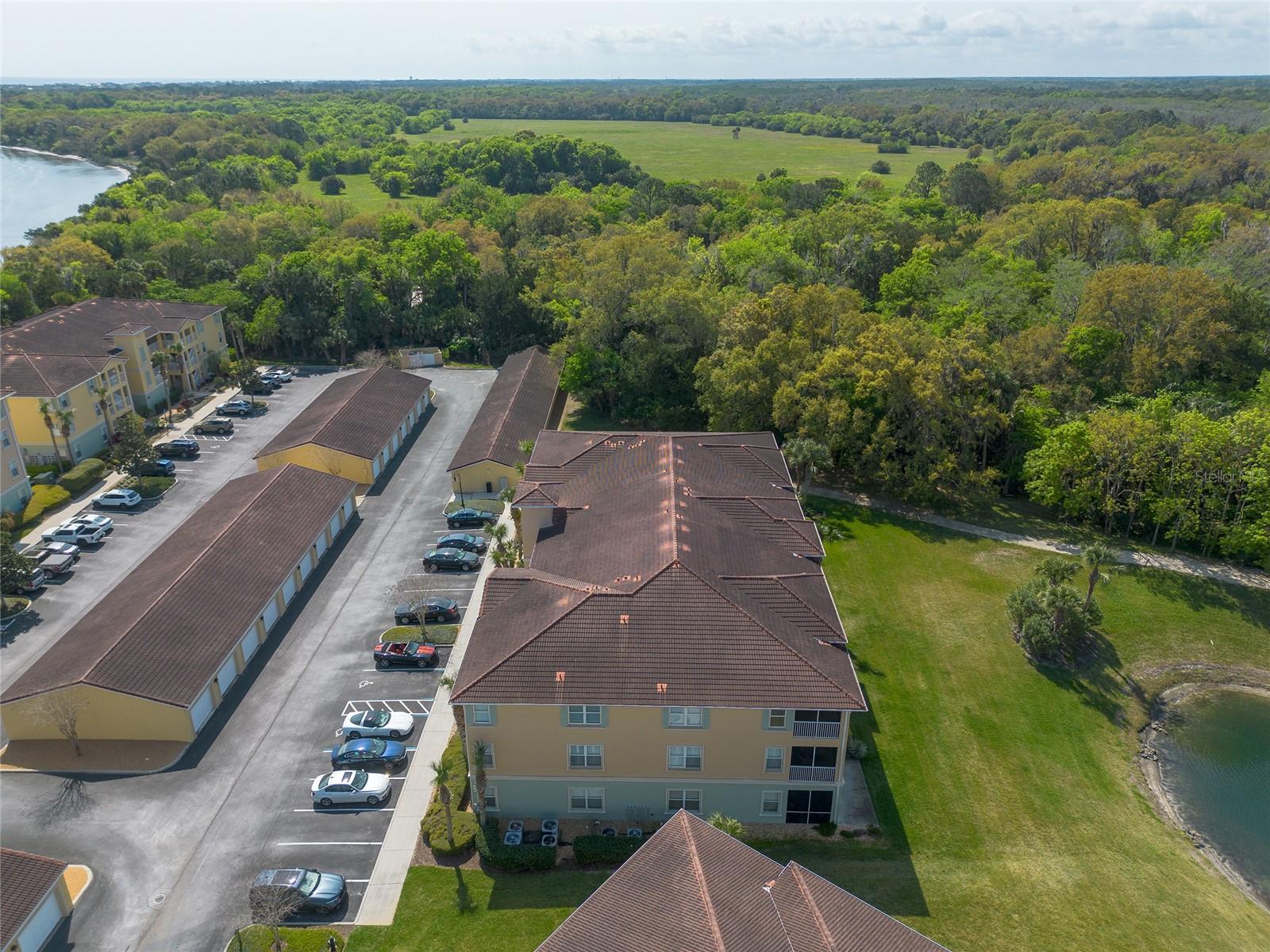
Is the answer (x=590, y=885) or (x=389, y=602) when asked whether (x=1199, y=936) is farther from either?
(x=389, y=602)

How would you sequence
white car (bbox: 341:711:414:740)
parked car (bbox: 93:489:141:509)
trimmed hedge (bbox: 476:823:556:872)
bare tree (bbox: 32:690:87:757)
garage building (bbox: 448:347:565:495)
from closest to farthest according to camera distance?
trimmed hedge (bbox: 476:823:556:872), bare tree (bbox: 32:690:87:757), white car (bbox: 341:711:414:740), parked car (bbox: 93:489:141:509), garage building (bbox: 448:347:565:495)

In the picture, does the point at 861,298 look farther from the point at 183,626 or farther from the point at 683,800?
the point at 183,626

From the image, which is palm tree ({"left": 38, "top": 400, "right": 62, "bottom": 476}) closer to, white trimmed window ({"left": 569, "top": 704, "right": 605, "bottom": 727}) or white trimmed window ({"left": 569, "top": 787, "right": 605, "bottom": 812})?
white trimmed window ({"left": 569, "top": 704, "right": 605, "bottom": 727})

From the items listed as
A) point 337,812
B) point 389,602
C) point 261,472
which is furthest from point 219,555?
point 337,812

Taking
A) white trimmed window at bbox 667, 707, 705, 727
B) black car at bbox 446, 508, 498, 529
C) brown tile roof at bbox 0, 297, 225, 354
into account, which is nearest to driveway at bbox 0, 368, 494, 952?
black car at bbox 446, 508, 498, 529

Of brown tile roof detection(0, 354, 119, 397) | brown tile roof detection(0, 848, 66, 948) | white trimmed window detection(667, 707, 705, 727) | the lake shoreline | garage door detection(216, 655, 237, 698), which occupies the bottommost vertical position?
the lake shoreline

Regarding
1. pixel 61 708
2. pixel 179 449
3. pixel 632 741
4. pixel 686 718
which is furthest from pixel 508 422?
pixel 686 718
